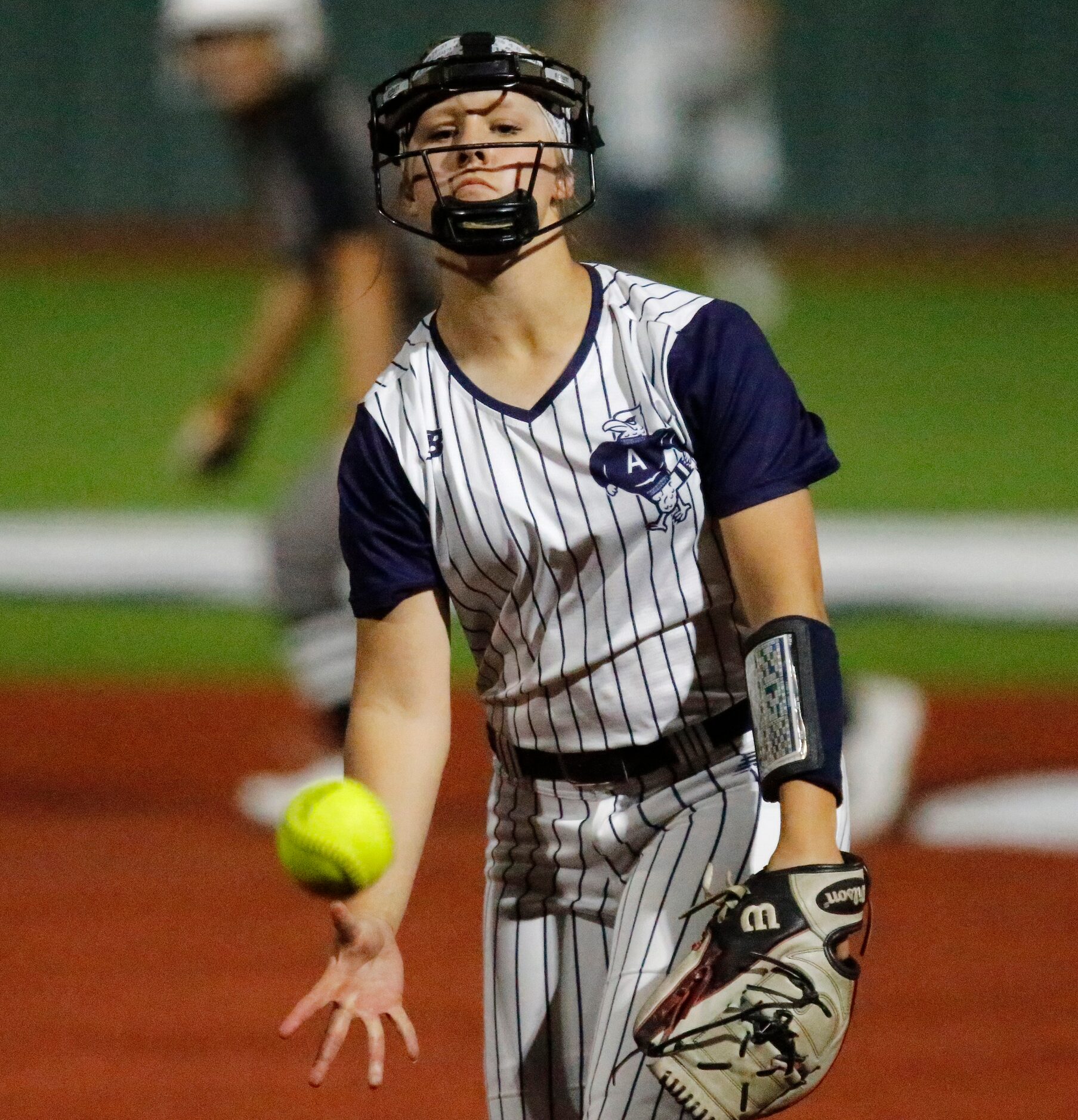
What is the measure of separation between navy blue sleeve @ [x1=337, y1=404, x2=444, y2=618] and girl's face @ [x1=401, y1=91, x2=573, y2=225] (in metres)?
0.31

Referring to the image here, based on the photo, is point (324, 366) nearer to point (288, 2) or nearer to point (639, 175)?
point (639, 175)

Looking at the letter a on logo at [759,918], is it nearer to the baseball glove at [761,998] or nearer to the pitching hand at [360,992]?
the baseball glove at [761,998]

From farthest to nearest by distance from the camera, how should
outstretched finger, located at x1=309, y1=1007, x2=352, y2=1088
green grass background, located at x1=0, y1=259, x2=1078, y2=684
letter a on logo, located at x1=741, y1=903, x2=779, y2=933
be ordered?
1. green grass background, located at x1=0, y1=259, x2=1078, y2=684
2. outstretched finger, located at x1=309, y1=1007, x2=352, y2=1088
3. letter a on logo, located at x1=741, y1=903, x2=779, y2=933

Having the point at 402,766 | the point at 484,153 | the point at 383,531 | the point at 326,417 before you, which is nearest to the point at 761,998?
the point at 402,766

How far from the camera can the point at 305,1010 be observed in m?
2.28

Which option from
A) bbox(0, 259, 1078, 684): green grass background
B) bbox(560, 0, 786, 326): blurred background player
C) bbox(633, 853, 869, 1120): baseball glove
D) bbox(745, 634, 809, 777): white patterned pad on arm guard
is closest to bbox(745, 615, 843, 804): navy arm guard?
bbox(745, 634, 809, 777): white patterned pad on arm guard

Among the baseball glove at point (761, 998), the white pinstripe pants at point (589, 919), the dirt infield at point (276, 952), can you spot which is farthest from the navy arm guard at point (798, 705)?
the dirt infield at point (276, 952)

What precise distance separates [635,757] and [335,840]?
0.47m

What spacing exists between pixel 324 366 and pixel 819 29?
800 centimetres

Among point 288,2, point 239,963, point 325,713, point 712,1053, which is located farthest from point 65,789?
point 712,1053

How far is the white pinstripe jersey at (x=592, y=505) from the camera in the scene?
2.42 meters

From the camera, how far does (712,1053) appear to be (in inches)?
87.0

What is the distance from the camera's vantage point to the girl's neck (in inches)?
96.5

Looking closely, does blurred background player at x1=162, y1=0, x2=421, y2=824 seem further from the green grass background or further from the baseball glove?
the baseball glove
